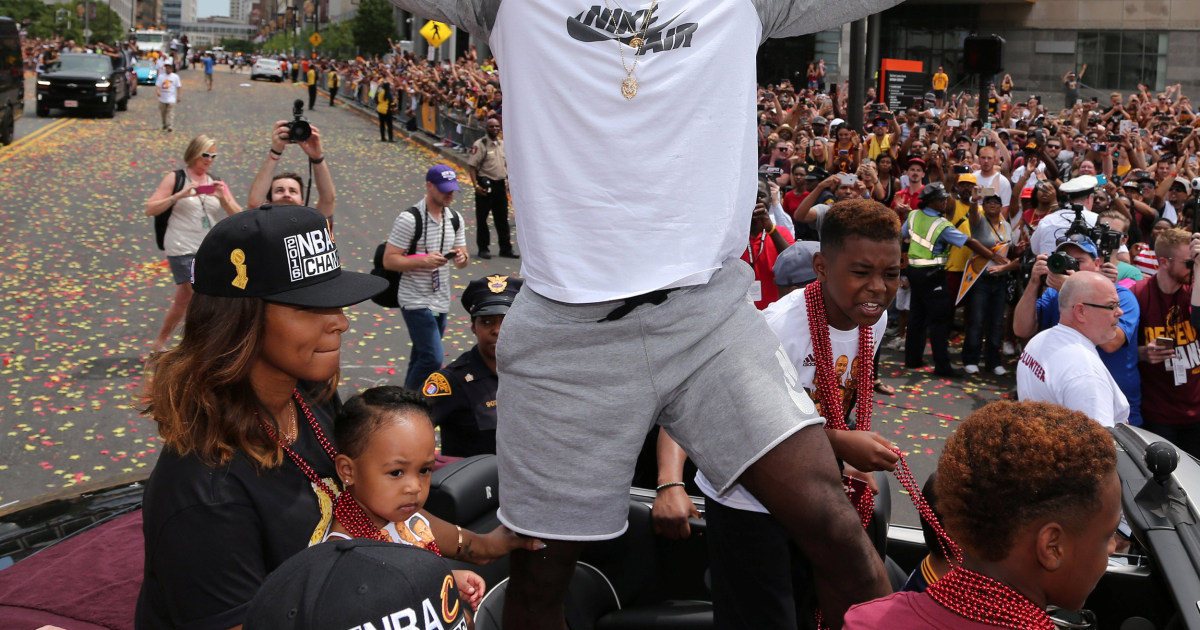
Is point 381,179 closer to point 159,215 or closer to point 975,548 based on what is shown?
point 159,215

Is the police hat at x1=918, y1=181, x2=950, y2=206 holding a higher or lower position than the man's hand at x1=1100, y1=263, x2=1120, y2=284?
higher

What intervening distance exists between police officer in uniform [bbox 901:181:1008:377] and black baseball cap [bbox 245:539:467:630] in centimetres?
928

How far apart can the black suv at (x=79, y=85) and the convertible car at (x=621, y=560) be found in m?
29.6

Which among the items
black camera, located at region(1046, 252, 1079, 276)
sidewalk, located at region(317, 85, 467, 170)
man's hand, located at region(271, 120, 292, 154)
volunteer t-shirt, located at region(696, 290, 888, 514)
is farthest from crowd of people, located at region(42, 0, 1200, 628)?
sidewalk, located at region(317, 85, 467, 170)

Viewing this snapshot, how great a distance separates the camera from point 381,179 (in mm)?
21797

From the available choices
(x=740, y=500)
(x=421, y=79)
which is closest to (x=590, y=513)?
(x=740, y=500)

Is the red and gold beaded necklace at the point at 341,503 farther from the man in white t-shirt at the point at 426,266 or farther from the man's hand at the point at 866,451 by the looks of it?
the man in white t-shirt at the point at 426,266

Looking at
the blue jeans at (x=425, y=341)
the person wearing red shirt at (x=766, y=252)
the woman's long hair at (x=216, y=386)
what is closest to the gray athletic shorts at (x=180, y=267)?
the blue jeans at (x=425, y=341)

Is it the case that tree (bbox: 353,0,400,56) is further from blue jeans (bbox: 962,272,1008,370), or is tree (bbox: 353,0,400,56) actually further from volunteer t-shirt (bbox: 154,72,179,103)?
blue jeans (bbox: 962,272,1008,370)

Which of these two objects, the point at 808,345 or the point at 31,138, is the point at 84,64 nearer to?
the point at 31,138

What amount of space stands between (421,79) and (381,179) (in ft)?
29.1

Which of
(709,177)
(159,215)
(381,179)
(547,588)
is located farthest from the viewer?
(381,179)

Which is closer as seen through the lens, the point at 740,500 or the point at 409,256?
the point at 740,500

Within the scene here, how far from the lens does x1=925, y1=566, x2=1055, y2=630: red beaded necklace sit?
1.83 m
